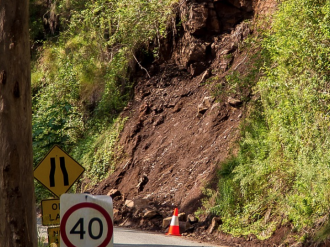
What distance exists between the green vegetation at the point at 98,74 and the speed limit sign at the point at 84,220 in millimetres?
15255

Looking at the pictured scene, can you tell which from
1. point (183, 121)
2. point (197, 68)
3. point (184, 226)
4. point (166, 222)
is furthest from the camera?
point (197, 68)

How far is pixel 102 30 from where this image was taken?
84.8 feet

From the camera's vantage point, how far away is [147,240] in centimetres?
1274

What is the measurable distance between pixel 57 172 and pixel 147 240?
351cm

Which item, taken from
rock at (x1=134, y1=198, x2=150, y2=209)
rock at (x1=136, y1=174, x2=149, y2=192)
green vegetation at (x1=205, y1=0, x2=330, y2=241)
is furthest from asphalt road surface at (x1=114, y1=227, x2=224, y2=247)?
rock at (x1=136, y1=174, x2=149, y2=192)

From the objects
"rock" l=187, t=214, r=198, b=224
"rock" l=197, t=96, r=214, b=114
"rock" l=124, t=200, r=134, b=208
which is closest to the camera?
"rock" l=187, t=214, r=198, b=224

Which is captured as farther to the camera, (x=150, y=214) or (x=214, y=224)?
(x=150, y=214)

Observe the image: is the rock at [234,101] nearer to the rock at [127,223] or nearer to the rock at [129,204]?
the rock at [129,204]

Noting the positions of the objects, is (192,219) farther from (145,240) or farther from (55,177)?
(55,177)

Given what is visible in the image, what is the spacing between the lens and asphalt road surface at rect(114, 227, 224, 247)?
12117 mm

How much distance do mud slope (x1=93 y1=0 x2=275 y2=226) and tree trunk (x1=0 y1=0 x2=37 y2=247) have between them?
9.41 metres

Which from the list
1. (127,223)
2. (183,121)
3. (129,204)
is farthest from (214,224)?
(183,121)

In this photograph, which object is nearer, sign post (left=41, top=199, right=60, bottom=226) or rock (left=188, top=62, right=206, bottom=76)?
sign post (left=41, top=199, right=60, bottom=226)

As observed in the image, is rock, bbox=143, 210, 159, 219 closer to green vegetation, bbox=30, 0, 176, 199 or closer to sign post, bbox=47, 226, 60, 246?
green vegetation, bbox=30, 0, 176, 199
